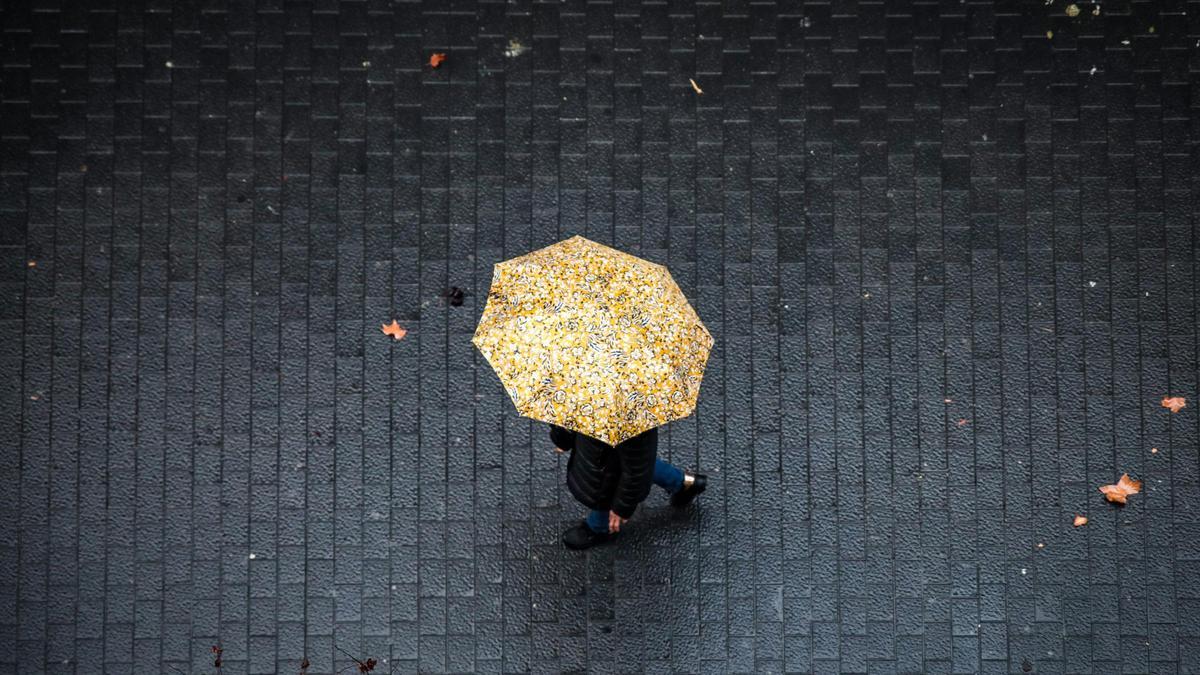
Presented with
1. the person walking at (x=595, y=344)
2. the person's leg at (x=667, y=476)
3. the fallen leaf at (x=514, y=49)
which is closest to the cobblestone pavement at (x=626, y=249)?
the fallen leaf at (x=514, y=49)

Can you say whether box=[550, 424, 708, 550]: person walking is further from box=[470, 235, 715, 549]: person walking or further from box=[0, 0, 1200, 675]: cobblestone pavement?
box=[0, 0, 1200, 675]: cobblestone pavement

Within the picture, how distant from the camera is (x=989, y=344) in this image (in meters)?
7.61

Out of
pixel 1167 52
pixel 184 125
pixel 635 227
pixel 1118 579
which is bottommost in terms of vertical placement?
pixel 1118 579

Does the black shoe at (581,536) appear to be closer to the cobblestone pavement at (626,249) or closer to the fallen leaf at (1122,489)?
the cobblestone pavement at (626,249)

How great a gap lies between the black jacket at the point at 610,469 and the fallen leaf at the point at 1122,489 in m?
2.93

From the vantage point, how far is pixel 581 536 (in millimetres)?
7211

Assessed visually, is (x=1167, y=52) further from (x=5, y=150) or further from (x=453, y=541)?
(x=5, y=150)

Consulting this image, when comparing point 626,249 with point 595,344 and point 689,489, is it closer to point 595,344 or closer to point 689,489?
point 689,489

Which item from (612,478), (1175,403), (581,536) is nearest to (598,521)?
(581,536)

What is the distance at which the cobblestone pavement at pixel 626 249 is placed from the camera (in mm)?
7254

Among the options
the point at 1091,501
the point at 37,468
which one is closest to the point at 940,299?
the point at 1091,501

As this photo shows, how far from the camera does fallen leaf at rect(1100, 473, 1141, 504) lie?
291 inches

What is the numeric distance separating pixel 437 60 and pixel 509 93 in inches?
19.9

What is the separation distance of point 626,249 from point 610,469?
71.4 inches
